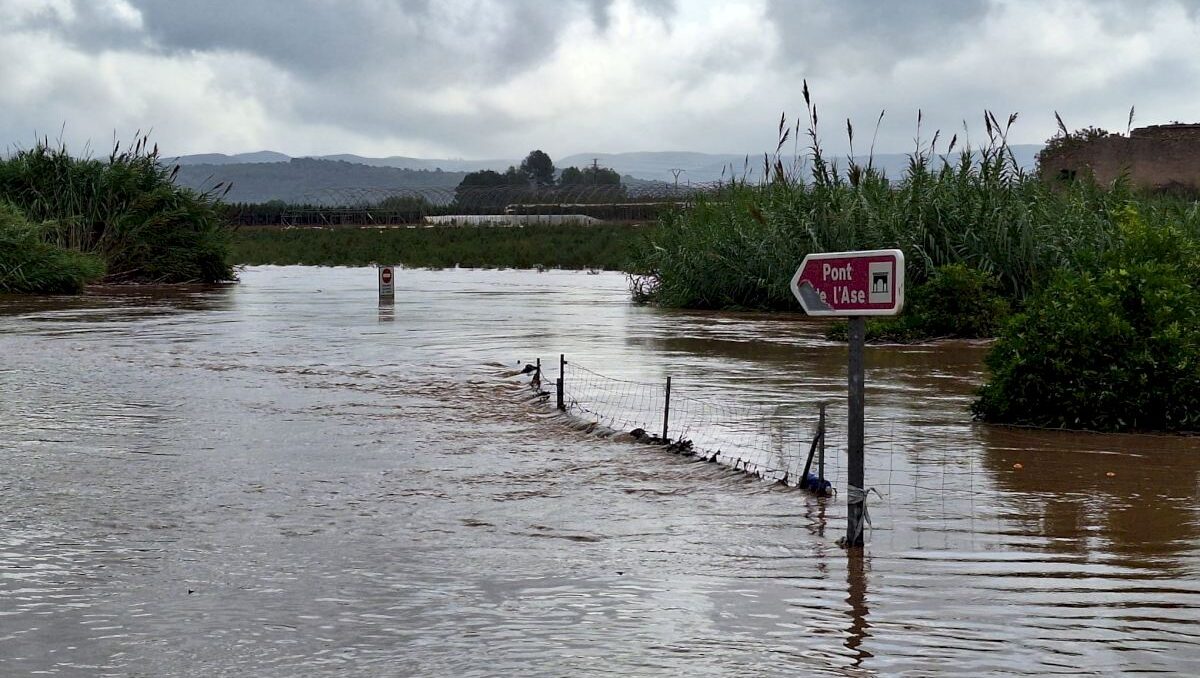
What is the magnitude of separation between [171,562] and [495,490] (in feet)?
7.20

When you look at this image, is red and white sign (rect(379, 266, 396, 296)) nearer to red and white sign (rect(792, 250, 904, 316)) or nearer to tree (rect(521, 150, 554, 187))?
red and white sign (rect(792, 250, 904, 316))

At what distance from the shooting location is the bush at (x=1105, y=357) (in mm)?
10273

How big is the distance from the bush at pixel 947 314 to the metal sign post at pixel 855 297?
1162 cm

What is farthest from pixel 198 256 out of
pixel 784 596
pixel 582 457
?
pixel 784 596

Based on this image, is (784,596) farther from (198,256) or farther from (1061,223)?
(198,256)

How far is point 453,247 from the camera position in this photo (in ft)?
207

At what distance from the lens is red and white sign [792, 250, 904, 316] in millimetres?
6215

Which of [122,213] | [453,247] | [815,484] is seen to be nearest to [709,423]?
[815,484]

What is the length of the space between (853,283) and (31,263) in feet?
88.8

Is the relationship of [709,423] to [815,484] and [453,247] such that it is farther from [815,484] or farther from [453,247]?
[453,247]

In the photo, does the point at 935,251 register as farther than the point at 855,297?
Yes

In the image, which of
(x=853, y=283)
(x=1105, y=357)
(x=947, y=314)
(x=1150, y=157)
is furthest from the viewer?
(x=1150, y=157)

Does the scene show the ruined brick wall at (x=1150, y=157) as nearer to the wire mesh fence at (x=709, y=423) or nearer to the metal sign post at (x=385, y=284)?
the metal sign post at (x=385, y=284)

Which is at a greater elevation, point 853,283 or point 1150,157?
point 1150,157
